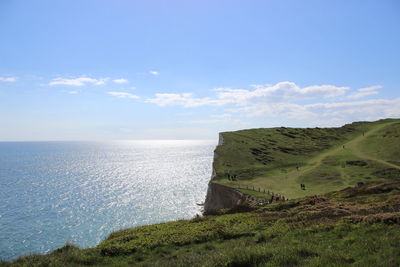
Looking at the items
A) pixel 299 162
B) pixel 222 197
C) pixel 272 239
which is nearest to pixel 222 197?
pixel 222 197

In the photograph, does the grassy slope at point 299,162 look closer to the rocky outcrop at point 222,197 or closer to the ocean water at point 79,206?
the rocky outcrop at point 222,197

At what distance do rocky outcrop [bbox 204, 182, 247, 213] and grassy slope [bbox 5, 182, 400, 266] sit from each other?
24.2 meters

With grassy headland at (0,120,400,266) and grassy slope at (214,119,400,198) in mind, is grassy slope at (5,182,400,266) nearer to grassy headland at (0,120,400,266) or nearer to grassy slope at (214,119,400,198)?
grassy headland at (0,120,400,266)

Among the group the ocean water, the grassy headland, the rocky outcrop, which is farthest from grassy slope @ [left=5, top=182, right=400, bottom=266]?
the ocean water

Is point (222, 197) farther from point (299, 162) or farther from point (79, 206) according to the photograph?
point (79, 206)

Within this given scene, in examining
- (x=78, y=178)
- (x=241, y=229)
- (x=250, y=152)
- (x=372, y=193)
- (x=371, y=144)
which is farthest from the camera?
(x=78, y=178)

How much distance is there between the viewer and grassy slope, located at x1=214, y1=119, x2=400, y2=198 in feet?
171

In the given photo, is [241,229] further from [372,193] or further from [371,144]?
[371,144]

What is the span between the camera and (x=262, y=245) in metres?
13.2

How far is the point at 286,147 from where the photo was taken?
95312 millimetres

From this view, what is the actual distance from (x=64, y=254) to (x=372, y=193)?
102 feet

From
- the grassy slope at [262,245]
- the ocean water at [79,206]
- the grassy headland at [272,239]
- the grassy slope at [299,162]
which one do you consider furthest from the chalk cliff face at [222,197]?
the grassy slope at [262,245]

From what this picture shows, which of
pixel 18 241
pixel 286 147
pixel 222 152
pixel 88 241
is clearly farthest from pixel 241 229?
pixel 286 147

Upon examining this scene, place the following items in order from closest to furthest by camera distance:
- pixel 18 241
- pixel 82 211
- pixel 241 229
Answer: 1. pixel 241 229
2. pixel 18 241
3. pixel 82 211
